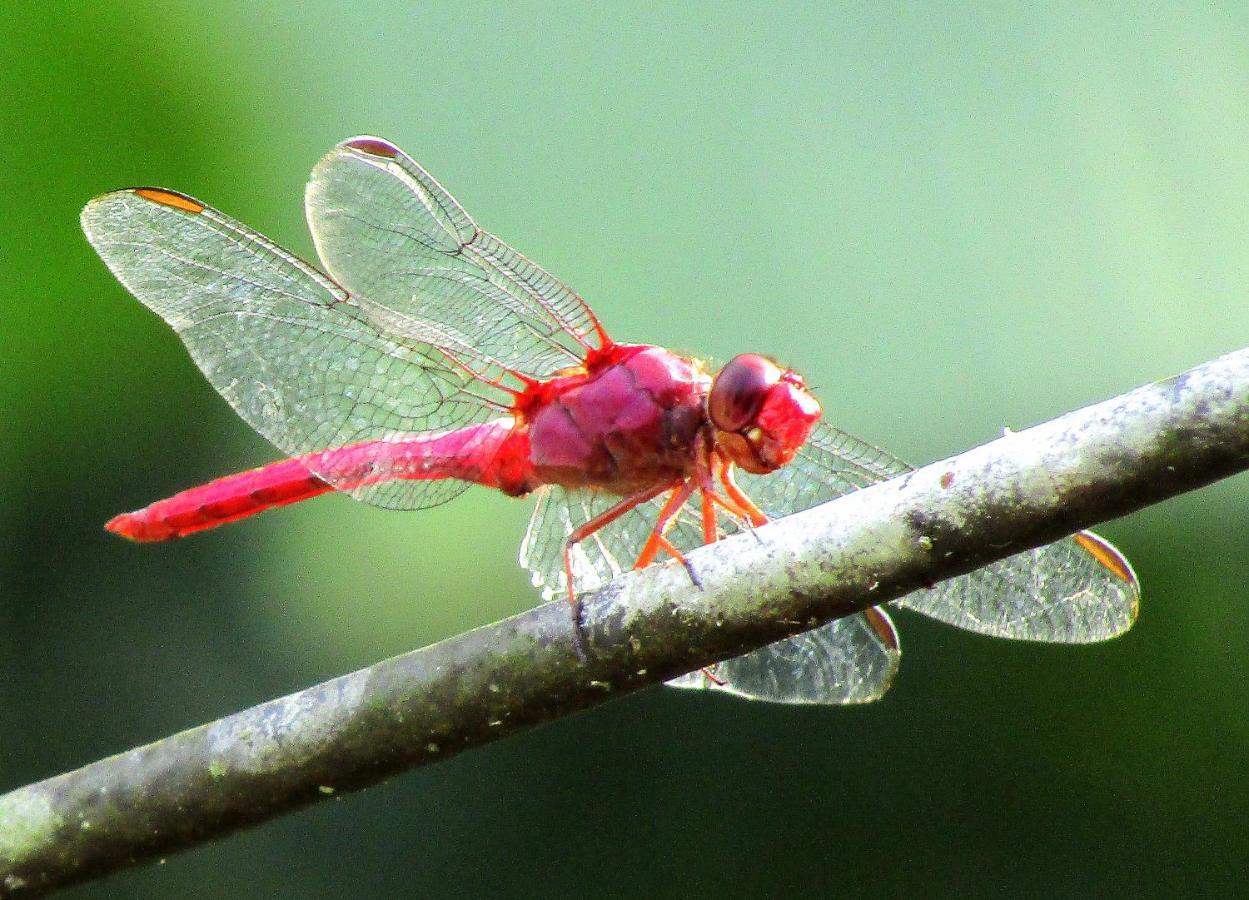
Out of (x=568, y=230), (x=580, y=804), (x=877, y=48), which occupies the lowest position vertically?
(x=580, y=804)

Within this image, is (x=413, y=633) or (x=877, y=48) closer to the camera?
(x=413, y=633)

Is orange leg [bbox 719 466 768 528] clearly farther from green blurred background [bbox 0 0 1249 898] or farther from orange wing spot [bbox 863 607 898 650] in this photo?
green blurred background [bbox 0 0 1249 898]

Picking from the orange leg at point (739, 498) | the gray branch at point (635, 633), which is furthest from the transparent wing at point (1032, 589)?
the gray branch at point (635, 633)

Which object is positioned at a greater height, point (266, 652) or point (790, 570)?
point (790, 570)

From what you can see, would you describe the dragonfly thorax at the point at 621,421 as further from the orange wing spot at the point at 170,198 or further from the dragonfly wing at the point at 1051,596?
the orange wing spot at the point at 170,198

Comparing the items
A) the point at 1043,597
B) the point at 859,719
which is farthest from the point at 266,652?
the point at 1043,597

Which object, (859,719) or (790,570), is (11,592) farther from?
(790,570)

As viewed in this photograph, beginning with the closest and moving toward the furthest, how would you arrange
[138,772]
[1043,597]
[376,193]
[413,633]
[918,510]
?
[918,510]
[138,772]
[1043,597]
[376,193]
[413,633]
